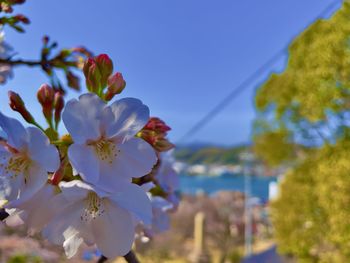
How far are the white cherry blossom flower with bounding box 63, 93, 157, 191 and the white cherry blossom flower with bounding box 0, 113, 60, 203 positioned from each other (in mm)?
23

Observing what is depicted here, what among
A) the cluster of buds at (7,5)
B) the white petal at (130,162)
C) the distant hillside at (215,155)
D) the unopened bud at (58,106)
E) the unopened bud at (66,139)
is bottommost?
the white petal at (130,162)

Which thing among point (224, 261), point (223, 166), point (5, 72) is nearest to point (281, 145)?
point (224, 261)

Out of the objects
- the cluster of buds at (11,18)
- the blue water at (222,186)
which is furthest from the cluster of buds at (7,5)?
the blue water at (222,186)

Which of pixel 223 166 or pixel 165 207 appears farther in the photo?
pixel 223 166

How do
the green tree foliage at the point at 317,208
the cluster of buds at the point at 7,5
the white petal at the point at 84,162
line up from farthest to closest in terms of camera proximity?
the green tree foliage at the point at 317,208, the cluster of buds at the point at 7,5, the white petal at the point at 84,162

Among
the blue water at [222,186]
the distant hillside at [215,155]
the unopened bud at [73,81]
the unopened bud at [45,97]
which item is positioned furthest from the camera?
the distant hillside at [215,155]

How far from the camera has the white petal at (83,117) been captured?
29cm

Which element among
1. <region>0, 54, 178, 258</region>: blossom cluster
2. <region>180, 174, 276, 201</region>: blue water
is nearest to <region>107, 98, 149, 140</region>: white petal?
<region>0, 54, 178, 258</region>: blossom cluster

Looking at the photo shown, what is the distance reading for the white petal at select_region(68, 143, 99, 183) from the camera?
28 centimetres

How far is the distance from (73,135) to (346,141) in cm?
362

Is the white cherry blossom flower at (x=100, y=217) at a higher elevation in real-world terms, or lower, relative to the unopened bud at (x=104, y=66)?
lower

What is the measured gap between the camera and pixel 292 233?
→ 160 inches

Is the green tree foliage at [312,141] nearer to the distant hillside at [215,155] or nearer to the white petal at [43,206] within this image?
the white petal at [43,206]

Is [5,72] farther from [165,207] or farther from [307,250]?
[307,250]
